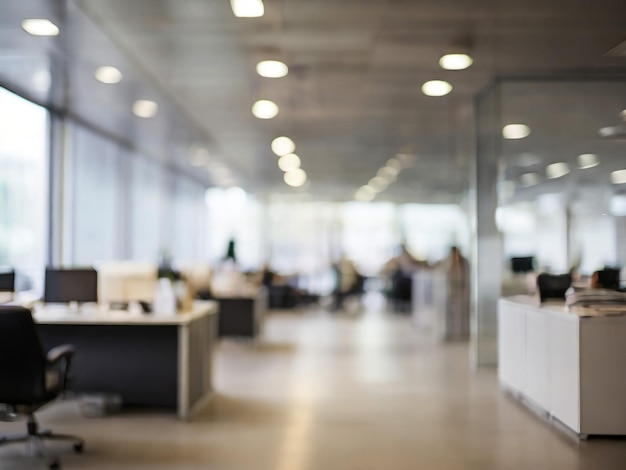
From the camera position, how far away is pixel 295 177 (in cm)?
1852

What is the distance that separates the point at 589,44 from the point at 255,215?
58.5 feet

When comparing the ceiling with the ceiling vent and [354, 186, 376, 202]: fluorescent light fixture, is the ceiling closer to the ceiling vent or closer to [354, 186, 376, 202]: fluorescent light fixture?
the ceiling vent

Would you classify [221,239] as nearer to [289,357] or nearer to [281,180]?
[281,180]

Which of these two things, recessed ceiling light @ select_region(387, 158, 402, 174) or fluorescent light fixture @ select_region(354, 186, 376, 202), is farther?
fluorescent light fixture @ select_region(354, 186, 376, 202)

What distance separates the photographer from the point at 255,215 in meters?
24.0

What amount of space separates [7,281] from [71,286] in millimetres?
532

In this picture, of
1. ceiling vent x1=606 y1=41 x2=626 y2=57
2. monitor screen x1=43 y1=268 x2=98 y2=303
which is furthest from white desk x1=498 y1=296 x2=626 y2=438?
monitor screen x1=43 y1=268 x2=98 y2=303

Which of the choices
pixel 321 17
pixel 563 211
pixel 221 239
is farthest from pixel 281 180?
pixel 321 17

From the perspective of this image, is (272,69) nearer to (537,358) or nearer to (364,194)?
(537,358)

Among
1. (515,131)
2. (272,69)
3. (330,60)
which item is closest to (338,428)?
(330,60)

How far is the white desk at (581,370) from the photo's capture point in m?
5.45

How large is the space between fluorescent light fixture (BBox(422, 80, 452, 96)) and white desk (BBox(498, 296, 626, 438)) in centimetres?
306

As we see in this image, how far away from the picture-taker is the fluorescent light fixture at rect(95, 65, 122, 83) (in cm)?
764

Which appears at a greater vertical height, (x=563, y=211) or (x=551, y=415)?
(x=563, y=211)
